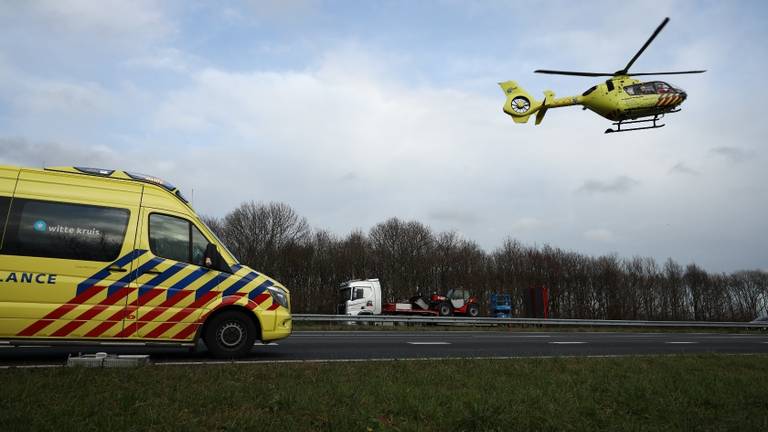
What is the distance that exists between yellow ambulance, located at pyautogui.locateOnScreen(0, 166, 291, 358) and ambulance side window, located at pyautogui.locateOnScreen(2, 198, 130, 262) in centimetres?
1

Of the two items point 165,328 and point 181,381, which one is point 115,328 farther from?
point 181,381

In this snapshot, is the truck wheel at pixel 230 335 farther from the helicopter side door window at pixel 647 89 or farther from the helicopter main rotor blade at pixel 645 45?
the helicopter side door window at pixel 647 89

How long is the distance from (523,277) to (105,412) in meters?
61.3

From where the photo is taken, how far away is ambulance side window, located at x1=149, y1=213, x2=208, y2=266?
7570 millimetres

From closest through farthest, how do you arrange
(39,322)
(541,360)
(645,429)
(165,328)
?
(645,429), (39,322), (165,328), (541,360)

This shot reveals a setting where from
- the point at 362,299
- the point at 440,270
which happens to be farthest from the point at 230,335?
the point at 440,270

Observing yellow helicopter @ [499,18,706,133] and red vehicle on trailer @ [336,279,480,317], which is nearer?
yellow helicopter @ [499,18,706,133]

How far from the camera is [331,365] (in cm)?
691

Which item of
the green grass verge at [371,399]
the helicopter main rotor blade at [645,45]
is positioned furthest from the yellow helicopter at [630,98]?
the green grass verge at [371,399]

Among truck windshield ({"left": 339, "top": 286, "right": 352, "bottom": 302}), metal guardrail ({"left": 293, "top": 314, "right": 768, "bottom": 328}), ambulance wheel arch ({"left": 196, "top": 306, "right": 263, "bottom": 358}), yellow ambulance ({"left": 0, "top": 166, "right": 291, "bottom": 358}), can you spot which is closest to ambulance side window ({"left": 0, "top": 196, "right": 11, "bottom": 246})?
yellow ambulance ({"left": 0, "top": 166, "right": 291, "bottom": 358})

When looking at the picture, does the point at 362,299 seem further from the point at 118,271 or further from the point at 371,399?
the point at 371,399

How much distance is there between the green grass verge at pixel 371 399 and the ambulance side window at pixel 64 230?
182 centimetres

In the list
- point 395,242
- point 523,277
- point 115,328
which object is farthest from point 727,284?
point 115,328

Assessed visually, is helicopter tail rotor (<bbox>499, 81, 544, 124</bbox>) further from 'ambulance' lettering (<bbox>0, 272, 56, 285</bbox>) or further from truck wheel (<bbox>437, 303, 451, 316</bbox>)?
'ambulance' lettering (<bbox>0, 272, 56, 285</bbox>)
